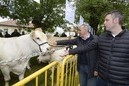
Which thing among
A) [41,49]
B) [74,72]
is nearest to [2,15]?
[41,49]

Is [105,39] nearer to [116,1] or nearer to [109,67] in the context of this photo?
[109,67]

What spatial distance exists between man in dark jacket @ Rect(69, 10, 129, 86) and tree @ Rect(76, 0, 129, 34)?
434 inches

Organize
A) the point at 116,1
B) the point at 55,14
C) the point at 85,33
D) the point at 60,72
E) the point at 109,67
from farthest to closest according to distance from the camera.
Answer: the point at 55,14, the point at 116,1, the point at 85,33, the point at 60,72, the point at 109,67

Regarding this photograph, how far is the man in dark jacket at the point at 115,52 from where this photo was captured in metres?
4.77

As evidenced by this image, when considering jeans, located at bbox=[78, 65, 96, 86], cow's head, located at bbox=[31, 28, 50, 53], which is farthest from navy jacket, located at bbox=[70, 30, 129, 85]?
cow's head, located at bbox=[31, 28, 50, 53]

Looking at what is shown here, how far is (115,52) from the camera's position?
4.80 m

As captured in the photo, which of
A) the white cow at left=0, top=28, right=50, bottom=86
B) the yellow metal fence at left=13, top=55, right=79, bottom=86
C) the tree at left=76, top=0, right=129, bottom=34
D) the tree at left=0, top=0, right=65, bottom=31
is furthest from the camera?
the tree at left=0, top=0, right=65, bottom=31

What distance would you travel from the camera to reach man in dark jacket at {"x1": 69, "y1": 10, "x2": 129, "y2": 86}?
4.77 m

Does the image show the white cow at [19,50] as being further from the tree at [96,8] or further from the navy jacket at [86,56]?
the tree at [96,8]

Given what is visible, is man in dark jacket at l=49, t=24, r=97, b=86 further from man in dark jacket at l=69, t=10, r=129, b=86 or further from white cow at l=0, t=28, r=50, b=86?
white cow at l=0, t=28, r=50, b=86

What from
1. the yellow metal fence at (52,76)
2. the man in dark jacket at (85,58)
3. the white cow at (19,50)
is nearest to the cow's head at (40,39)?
the white cow at (19,50)

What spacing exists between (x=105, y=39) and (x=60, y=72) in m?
1.06

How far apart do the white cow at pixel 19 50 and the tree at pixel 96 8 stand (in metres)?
7.06

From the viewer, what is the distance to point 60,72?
18.3 feet
